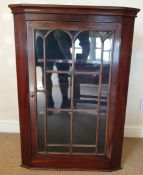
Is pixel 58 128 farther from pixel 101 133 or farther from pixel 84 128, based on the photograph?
pixel 101 133

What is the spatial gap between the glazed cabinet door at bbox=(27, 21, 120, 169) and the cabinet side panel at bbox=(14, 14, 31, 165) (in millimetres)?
38

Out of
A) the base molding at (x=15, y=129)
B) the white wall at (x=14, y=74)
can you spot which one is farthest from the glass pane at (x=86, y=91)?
the base molding at (x=15, y=129)

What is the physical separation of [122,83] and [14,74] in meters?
1.29

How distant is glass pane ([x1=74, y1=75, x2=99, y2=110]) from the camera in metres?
1.60

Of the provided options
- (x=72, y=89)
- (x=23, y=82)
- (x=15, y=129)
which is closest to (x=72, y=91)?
(x=72, y=89)

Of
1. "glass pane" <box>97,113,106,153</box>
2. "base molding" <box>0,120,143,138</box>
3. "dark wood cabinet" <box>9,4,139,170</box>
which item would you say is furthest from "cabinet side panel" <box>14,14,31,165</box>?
"base molding" <box>0,120,143,138</box>

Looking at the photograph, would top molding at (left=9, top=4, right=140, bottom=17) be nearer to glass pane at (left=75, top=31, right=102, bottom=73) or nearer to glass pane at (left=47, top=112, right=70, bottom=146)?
glass pane at (left=75, top=31, right=102, bottom=73)

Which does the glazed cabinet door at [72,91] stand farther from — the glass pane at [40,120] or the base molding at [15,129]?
the base molding at [15,129]

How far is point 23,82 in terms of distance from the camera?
1.59m

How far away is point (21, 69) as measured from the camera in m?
1.57

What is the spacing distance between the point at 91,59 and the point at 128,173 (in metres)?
1.08

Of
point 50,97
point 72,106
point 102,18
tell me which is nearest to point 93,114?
point 72,106

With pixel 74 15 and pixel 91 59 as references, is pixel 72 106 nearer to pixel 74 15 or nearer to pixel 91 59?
pixel 91 59

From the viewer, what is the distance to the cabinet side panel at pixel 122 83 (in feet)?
4.87
